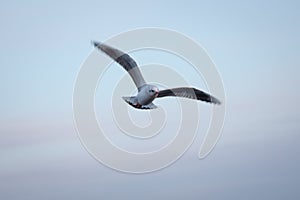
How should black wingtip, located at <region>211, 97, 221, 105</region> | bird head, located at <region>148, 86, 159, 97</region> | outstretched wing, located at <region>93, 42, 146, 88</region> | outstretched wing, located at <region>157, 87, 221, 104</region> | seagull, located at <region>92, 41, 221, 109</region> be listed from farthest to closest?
1. black wingtip, located at <region>211, 97, 221, 105</region>
2. outstretched wing, located at <region>93, 42, 146, 88</region>
3. outstretched wing, located at <region>157, 87, 221, 104</region>
4. seagull, located at <region>92, 41, 221, 109</region>
5. bird head, located at <region>148, 86, 159, 97</region>

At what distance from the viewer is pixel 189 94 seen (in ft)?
85.1

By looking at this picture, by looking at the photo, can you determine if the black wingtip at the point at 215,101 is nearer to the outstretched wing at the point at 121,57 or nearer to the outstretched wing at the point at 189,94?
the outstretched wing at the point at 189,94

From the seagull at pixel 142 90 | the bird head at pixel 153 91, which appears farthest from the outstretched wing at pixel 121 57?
the bird head at pixel 153 91

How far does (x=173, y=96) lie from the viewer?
25.5 metres

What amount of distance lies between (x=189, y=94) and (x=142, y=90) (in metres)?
2.45

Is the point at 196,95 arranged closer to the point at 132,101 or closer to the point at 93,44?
the point at 132,101

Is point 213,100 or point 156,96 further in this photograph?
point 213,100

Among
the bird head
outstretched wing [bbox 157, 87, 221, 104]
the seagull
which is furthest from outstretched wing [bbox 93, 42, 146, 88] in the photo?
the bird head

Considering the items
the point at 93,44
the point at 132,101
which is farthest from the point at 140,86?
the point at 93,44

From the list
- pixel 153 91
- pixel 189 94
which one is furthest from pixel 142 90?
pixel 189 94

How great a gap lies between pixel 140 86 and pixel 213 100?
3.86m

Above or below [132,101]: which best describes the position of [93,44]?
above

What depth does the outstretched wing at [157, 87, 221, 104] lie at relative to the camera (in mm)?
25133

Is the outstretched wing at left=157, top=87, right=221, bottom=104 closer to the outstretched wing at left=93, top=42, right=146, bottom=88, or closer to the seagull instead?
the seagull
